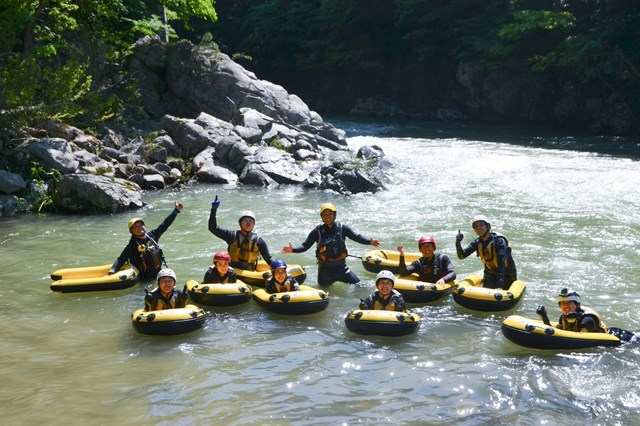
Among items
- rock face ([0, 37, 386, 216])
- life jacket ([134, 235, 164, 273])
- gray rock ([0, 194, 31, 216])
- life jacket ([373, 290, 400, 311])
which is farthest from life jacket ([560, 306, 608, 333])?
gray rock ([0, 194, 31, 216])

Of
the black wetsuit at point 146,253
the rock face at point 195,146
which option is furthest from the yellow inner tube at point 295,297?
the rock face at point 195,146

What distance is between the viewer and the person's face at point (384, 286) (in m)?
7.12

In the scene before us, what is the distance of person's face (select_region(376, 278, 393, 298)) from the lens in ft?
23.4

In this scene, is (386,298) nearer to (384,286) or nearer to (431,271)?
(384,286)

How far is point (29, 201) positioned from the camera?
1328 centimetres

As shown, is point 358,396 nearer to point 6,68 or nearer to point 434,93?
point 6,68

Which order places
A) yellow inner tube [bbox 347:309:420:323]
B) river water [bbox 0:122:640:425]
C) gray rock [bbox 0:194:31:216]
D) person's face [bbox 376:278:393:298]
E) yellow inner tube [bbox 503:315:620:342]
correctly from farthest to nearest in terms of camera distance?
gray rock [bbox 0:194:31:216] < person's face [bbox 376:278:393:298] < yellow inner tube [bbox 347:309:420:323] < yellow inner tube [bbox 503:315:620:342] < river water [bbox 0:122:640:425]

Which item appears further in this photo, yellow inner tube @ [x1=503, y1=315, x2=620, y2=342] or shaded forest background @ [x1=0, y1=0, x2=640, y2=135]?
shaded forest background @ [x1=0, y1=0, x2=640, y2=135]

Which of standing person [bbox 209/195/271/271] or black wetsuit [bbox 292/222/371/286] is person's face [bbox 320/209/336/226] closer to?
black wetsuit [bbox 292/222/371/286]

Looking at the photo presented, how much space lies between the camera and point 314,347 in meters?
6.75

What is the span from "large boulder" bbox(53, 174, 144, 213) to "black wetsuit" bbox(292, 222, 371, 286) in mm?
6215

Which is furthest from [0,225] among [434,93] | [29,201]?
[434,93]

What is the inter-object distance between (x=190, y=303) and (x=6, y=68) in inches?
432

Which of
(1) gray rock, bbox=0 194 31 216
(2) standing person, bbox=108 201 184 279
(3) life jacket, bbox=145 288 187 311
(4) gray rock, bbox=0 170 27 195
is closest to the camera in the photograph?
(3) life jacket, bbox=145 288 187 311
